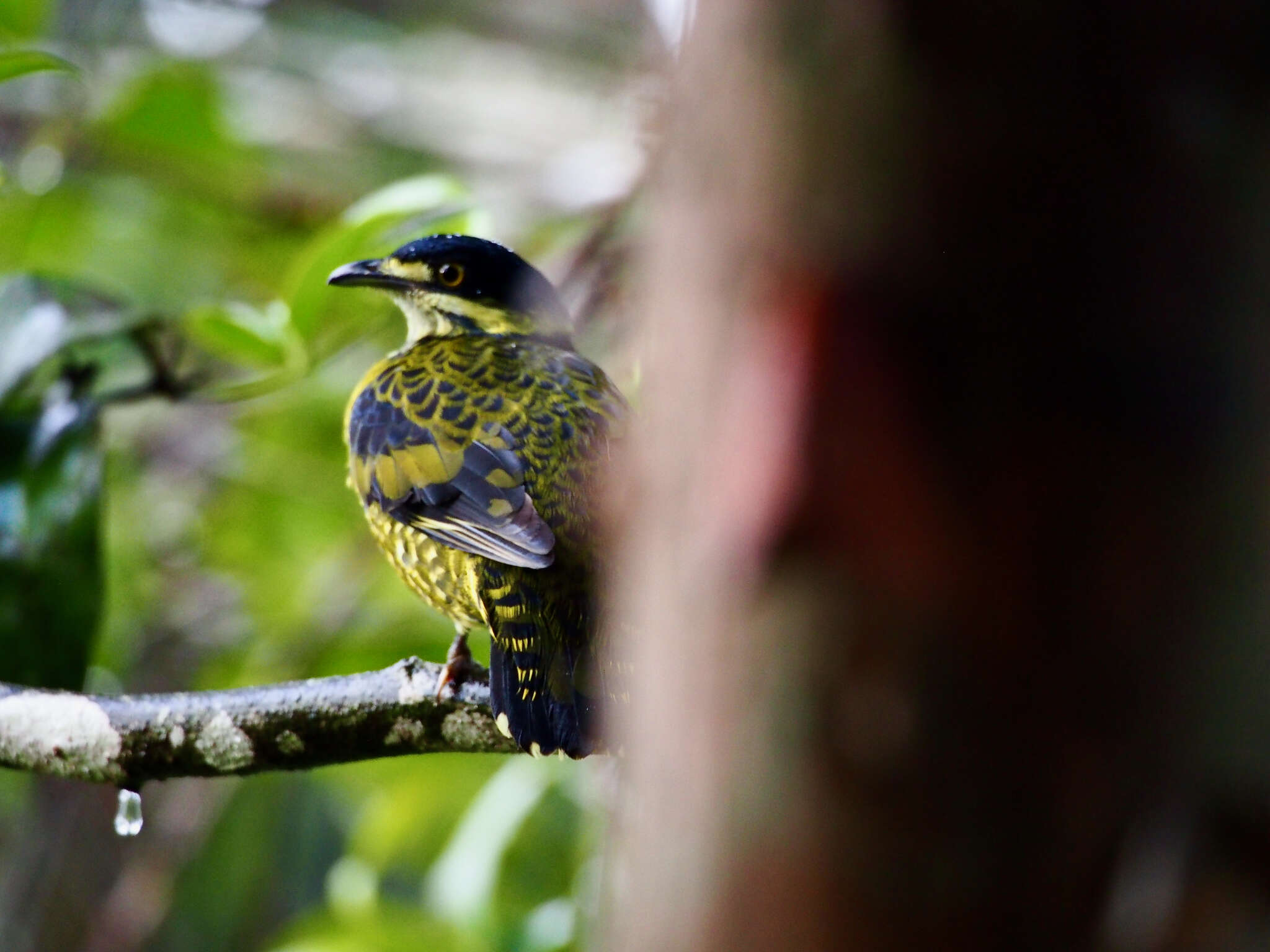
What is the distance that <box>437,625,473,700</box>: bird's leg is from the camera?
2.03 metres

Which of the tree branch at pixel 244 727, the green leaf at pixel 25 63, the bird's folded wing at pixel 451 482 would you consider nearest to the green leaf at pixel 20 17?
the green leaf at pixel 25 63

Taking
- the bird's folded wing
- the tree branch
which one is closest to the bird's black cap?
the bird's folded wing

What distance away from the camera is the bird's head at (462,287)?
3.02 metres

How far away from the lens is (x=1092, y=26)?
28.2 inches

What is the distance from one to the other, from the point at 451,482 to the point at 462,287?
2.48ft

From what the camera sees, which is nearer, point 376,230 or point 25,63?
point 25,63

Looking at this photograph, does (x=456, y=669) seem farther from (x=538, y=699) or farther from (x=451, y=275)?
(x=451, y=275)

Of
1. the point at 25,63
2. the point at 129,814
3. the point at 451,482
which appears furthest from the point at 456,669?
the point at 25,63

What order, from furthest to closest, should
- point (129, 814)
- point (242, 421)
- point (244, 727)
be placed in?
point (242, 421), point (129, 814), point (244, 727)

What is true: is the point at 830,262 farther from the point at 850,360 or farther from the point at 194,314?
the point at 194,314

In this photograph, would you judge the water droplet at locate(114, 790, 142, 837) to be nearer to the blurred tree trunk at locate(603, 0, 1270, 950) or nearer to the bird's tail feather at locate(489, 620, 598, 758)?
the bird's tail feather at locate(489, 620, 598, 758)

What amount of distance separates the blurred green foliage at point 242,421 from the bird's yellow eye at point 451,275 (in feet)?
0.45

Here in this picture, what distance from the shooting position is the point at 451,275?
3.07 m

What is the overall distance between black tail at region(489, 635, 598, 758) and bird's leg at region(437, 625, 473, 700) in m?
0.04
